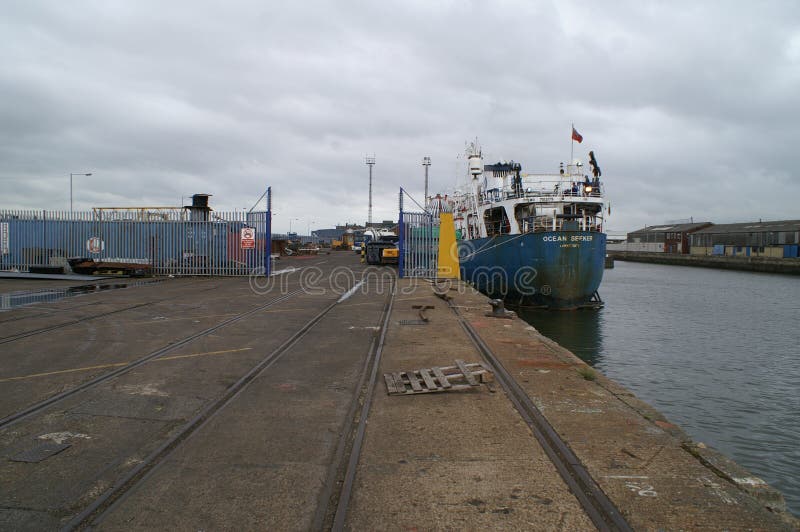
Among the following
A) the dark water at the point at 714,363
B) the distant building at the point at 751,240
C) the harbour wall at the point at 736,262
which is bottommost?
the dark water at the point at 714,363

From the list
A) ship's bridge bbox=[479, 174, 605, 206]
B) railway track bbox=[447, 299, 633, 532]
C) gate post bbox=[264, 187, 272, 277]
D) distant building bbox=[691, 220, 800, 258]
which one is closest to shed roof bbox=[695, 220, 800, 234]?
distant building bbox=[691, 220, 800, 258]

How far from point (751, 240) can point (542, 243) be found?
72122 mm

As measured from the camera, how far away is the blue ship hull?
21984 millimetres

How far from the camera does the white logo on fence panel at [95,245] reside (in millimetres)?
25516

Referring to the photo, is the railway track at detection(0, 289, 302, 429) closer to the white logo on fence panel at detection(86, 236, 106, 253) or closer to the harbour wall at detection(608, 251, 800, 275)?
the white logo on fence panel at detection(86, 236, 106, 253)

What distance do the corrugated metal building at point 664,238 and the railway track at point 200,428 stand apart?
10070cm

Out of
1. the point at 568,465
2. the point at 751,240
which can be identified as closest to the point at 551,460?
the point at 568,465

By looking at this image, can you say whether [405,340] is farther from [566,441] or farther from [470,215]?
[470,215]

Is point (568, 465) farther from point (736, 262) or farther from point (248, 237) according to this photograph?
point (736, 262)

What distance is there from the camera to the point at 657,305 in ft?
92.4

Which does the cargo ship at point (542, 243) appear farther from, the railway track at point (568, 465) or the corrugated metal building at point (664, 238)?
the corrugated metal building at point (664, 238)

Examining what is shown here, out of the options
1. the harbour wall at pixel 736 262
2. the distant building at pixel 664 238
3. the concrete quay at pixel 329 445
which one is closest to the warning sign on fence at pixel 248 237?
the concrete quay at pixel 329 445

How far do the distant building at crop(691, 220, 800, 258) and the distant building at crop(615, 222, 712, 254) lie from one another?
410 centimetres

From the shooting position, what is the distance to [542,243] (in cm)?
2197
